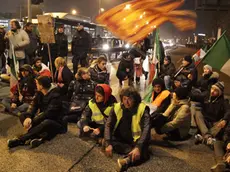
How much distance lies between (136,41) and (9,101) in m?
5.25

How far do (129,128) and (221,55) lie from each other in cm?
293

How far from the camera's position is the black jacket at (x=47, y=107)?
518 centimetres

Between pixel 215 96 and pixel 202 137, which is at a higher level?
pixel 215 96

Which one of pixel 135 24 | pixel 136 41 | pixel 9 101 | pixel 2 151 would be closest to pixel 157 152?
pixel 2 151

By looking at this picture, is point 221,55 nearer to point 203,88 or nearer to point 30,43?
point 203,88

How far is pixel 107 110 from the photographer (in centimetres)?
528

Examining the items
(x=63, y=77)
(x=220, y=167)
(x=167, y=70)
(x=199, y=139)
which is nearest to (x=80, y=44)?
(x=167, y=70)

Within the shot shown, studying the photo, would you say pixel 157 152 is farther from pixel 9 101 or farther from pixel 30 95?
pixel 9 101

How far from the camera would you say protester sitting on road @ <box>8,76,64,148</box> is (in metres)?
5.01

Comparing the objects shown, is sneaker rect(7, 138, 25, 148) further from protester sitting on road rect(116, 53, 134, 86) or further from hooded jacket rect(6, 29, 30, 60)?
protester sitting on road rect(116, 53, 134, 86)

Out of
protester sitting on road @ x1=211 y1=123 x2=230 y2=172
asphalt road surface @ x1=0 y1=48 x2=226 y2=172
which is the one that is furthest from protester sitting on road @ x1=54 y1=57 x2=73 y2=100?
protester sitting on road @ x1=211 y1=123 x2=230 y2=172

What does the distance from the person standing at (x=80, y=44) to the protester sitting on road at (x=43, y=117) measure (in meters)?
5.39

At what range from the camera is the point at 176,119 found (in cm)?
529

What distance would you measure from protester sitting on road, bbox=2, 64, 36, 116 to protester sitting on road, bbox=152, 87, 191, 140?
9.34 ft
